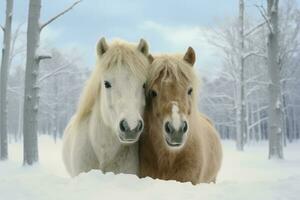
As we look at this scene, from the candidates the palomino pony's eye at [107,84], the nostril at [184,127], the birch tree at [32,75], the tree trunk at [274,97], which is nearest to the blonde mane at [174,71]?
the palomino pony's eye at [107,84]

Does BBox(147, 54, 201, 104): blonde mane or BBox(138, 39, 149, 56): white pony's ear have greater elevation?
BBox(138, 39, 149, 56): white pony's ear

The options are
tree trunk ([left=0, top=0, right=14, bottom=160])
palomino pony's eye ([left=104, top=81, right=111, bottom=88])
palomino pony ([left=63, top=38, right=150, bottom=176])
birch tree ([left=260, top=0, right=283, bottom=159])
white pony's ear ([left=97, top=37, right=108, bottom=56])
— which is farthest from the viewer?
tree trunk ([left=0, top=0, right=14, bottom=160])

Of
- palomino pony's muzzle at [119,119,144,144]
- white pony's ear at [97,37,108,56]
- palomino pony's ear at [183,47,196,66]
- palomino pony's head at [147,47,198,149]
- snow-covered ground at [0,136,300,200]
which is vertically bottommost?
snow-covered ground at [0,136,300,200]

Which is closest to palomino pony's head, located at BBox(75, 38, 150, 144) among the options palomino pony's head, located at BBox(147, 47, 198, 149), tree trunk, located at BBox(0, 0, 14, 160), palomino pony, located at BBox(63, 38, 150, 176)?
palomino pony, located at BBox(63, 38, 150, 176)

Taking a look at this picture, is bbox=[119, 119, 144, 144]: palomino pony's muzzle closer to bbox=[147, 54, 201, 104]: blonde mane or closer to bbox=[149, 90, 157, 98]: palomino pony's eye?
bbox=[149, 90, 157, 98]: palomino pony's eye

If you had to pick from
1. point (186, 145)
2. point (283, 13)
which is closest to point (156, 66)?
point (186, 145)

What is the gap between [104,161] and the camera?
13.2 feet

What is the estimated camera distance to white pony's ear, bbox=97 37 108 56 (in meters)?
4.13

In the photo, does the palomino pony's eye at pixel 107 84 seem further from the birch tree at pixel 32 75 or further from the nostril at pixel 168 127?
the birch tree at pixel 32 75

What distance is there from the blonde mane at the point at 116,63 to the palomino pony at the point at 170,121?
6.2 inches

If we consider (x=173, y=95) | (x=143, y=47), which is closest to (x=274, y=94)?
(x=143, y=47)

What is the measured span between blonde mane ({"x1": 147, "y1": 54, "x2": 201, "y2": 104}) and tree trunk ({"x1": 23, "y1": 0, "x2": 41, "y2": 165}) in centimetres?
607

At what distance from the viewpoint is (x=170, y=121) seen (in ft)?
11.5

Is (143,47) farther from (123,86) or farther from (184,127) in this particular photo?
(184,127)
